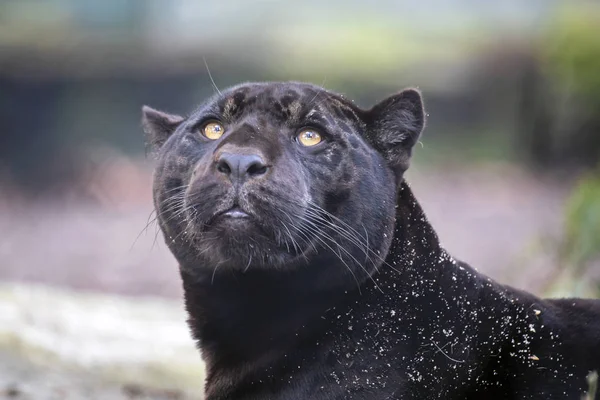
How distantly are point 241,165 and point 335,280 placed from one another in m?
0.68

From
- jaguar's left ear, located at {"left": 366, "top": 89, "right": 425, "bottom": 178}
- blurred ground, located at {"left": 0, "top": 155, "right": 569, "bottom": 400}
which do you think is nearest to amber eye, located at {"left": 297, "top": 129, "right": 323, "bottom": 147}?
jaguar's left ear, located at {"left": 366, "top": 89, "right": 425, "bottom": 178}

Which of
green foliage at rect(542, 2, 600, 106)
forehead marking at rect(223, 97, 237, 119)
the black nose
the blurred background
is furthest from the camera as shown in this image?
green foliage at rect(542, 2, 600, 106)

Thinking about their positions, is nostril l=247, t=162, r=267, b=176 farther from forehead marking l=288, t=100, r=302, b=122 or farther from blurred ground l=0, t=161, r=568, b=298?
blurred ground l=0, t=161, r=568, b=298

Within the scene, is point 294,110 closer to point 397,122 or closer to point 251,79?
point 397,122

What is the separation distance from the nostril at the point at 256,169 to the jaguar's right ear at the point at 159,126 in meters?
1.11

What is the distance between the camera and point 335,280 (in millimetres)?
3939

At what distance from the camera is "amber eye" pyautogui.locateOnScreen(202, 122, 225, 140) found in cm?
417

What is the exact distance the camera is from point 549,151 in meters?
16.0

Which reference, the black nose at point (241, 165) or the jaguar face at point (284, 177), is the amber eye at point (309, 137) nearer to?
the jaguar face at point (284, 177)

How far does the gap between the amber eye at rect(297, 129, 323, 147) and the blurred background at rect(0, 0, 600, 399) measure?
406 centimetres

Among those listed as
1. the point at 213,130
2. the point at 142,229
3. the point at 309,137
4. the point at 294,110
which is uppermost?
the point at 142,229

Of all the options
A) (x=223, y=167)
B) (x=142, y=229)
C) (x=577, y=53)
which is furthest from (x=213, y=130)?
(x=577, y=53)

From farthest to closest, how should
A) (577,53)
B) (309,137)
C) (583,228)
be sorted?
(577,53)
(583,228)
(309,137)

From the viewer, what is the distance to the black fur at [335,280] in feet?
12.1
